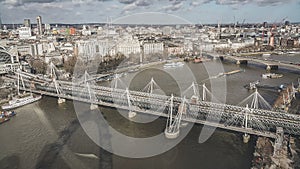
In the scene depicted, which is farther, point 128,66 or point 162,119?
point 128,66

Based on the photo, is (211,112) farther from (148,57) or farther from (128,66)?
(148,57)

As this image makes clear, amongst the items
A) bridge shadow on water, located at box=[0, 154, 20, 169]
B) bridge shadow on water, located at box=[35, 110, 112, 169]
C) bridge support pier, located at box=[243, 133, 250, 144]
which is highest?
bridge support pier, located at box=[243, 133, 250, 144]

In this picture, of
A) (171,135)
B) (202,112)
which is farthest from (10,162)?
(202,112)

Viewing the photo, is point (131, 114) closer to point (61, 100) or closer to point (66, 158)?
point (66, 158)

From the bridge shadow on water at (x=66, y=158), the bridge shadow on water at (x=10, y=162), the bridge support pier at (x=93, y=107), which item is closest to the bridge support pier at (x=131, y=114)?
the bridge shadow on water at (x=66, y=158)

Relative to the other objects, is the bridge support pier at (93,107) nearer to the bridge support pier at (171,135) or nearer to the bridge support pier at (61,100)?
the bridge support pier at (61,100)

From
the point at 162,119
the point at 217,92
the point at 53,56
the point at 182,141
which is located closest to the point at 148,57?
the point at 53,56

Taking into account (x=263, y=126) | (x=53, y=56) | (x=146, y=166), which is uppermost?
(x=53, y=56)

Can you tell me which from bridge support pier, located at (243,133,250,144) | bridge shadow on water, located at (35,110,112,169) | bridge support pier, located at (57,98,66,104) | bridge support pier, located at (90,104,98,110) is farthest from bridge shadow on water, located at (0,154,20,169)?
bridge support pier, located at (243,133,250,144)

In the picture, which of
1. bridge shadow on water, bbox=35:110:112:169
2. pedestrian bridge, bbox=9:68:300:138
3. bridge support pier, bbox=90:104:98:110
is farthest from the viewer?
bridge support pier, bbox=90:104:98:110

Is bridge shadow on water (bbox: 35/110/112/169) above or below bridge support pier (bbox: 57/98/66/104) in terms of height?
below

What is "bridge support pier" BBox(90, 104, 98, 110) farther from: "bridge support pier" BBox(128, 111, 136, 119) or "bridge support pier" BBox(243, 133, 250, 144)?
"bridge support pier" BBox(243, 133, 250, 144)
